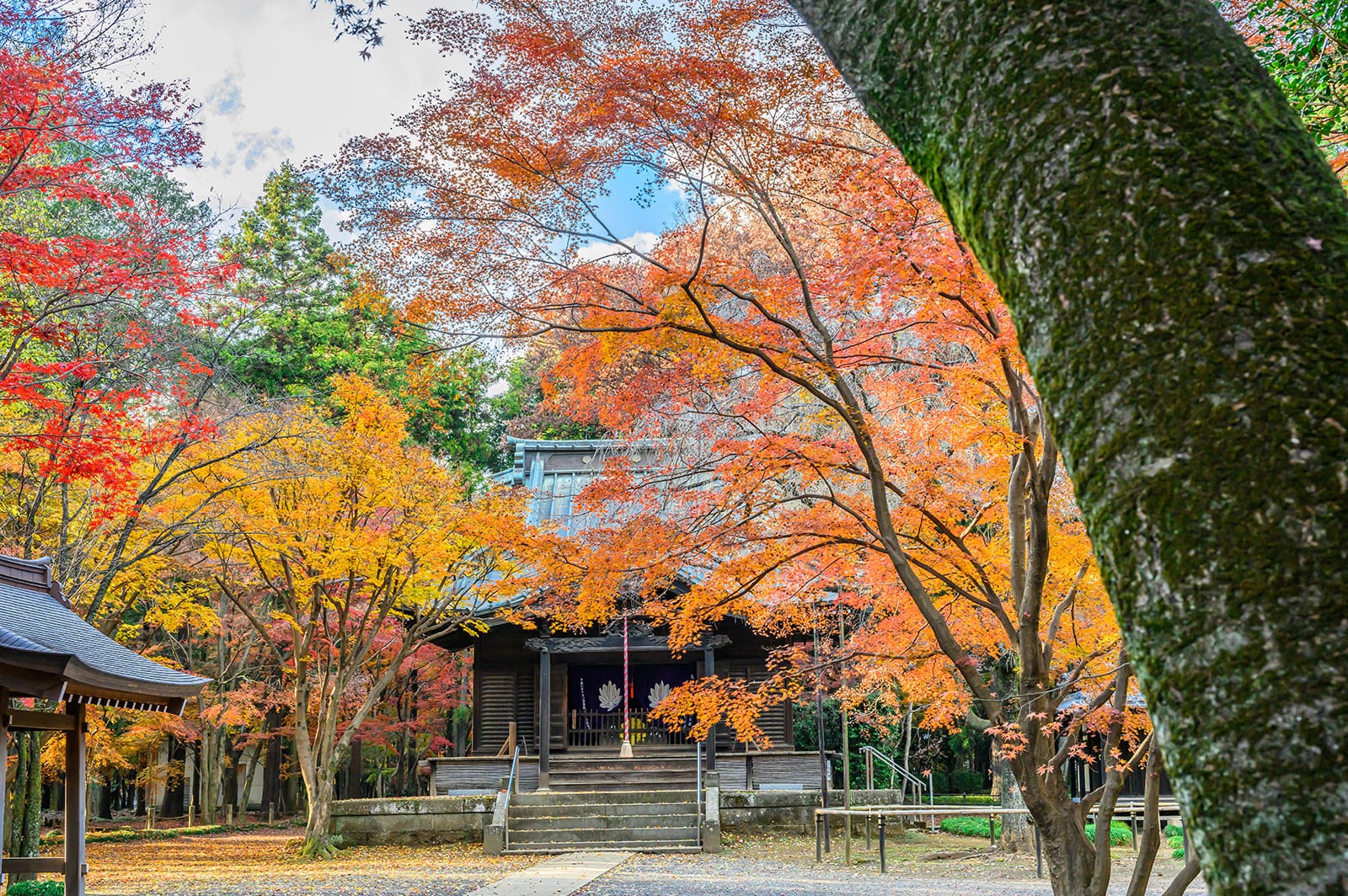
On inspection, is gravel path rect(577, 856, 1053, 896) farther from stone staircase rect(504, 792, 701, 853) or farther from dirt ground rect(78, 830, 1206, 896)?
stone staircase rect(504, 792, 701, 853)

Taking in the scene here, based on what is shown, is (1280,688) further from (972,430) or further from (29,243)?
(29,243)

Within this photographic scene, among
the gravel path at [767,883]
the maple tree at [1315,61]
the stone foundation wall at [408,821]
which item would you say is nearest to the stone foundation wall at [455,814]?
the stone foundation wall at [408,821]

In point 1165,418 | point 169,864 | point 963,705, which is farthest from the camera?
point 169,864

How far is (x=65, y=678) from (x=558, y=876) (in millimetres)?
7222

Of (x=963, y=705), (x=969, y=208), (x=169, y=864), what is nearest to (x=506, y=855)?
(x=169, y=864)

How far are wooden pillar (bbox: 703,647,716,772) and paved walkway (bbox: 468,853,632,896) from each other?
9.35 feet

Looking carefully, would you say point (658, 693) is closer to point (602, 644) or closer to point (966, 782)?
point (602, 644)

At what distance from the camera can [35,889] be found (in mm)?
8977

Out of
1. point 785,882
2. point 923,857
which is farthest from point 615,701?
point 785,882

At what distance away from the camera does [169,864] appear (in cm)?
1515

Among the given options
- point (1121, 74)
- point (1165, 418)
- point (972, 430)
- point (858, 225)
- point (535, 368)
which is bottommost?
point (1165, 418)

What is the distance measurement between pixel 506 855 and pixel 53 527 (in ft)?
27.6

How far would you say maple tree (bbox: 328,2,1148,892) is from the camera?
22.6ft

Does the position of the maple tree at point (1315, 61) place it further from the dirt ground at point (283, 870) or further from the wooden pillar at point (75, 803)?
the dirt ground at point (283, 870)
